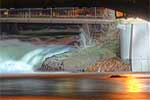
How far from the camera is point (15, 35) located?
Answer: 3192 centimetres

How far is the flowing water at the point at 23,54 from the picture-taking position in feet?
101

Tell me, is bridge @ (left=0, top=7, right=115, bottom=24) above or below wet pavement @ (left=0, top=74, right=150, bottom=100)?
above

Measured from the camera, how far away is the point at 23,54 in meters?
31.6

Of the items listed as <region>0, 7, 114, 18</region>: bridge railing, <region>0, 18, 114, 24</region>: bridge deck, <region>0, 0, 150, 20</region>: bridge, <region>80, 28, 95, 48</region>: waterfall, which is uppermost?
<region>0, 0, 150, 20</region>: bridge

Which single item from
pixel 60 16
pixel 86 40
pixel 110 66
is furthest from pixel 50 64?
pixel 110 66

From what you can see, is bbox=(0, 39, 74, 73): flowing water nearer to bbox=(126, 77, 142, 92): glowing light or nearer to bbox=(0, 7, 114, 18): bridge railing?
bbox=(0, 7, 114, 18): bridge railing

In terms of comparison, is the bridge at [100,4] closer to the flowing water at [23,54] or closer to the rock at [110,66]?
the flowing water at [23,54]

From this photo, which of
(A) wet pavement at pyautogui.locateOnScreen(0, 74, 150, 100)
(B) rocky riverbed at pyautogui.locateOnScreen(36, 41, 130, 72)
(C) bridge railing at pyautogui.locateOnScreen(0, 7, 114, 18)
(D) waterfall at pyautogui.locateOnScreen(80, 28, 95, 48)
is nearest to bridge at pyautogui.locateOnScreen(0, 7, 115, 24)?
(C) bridge railing at pyautogui.locateOnScreen(0, 7, 114, 18)

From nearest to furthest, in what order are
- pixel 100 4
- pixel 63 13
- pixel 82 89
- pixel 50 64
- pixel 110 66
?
pixel 82 89
pixel 50 64
pixel 63 13
pixel 110 66
pixel 100 4

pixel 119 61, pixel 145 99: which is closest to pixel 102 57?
pixel 119 61

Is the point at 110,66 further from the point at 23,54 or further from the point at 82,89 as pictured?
the point at 82,89

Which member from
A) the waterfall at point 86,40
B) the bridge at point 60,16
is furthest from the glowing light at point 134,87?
the bridge at point 60,16

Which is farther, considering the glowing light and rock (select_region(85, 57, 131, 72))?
rock (select_region(85, 57, 131, 72))

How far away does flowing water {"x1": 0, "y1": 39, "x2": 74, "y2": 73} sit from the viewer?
101 feet
